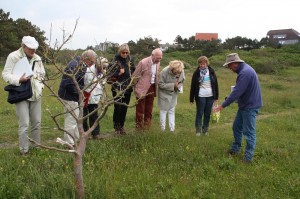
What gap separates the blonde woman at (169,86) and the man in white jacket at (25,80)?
274cm

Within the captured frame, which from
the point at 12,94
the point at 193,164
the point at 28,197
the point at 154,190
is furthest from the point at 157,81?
the point at 28,197

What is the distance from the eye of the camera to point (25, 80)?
552cm

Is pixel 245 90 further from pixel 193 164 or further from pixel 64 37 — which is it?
pixel 64 37

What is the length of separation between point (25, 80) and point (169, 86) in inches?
124

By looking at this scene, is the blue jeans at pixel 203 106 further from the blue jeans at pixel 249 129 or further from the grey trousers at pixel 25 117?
the grey trousers at pixel 25 117

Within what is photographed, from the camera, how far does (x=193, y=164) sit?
5.51m

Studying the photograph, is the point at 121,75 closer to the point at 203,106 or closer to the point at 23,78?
the point at 203,106

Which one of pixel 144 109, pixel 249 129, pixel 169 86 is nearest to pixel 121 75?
pixel 144 109

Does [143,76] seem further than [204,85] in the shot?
No

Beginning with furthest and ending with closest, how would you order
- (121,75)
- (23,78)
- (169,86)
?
(169,86), (121,75), (23,78)

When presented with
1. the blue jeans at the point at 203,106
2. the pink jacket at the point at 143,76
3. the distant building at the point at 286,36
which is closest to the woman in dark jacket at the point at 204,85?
the blue jeans at the point at 203,106

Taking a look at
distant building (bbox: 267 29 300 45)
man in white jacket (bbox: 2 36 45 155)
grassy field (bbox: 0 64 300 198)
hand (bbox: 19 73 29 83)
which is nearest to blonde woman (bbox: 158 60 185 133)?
grassy field (bbox: 0 64 300 198)

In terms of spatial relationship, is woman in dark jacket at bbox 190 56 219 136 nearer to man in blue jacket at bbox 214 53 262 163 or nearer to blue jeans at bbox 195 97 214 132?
blue jeans at bbox 195 97 214 132

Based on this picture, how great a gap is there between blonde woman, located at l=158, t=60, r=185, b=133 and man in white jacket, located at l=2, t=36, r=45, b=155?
274cm
